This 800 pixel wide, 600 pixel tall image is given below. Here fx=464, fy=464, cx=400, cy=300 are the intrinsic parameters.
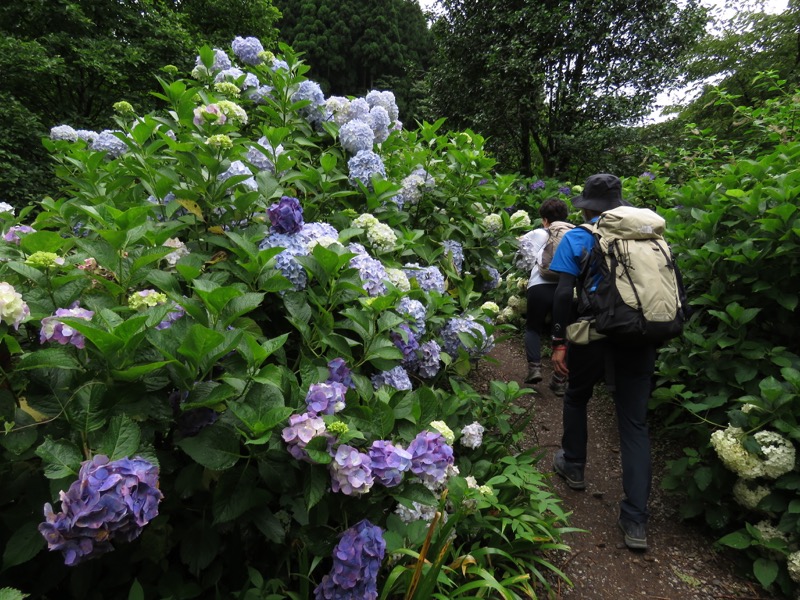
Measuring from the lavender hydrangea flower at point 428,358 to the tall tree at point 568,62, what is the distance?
7.92 meters

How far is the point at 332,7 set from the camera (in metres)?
21.1

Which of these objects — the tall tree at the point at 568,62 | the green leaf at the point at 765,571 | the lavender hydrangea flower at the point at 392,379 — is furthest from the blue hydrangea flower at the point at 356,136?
the tall tree at the point at 568,62

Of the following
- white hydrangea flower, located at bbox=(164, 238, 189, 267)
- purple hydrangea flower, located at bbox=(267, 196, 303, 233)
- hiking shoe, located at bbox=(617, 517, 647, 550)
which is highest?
purple hydrangea flower, located at bbox=(267, 196, 303, 233)

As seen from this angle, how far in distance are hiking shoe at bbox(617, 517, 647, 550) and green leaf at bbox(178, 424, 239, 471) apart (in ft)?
7.46

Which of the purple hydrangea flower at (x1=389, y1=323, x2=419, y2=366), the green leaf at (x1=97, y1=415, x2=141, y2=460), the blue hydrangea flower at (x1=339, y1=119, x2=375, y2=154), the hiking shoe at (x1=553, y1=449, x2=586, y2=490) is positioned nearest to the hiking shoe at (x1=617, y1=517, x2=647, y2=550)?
the hiking shoe at (x1=553, y1=449, x2=586, y2=490)

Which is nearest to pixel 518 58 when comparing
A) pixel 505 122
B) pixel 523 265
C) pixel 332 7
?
pixel 505 122

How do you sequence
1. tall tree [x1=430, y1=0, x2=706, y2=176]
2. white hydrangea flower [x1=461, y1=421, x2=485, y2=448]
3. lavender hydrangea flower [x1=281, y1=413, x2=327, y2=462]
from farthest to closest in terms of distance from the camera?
tall tree [x1=430, y1=0, x2=706, y2=176]
white hydrangea flower [x1=461, y1=421, x2=485, y2=448]
lavender hydrangea flower [x1=281, y1=413, x2=327, y2=462]

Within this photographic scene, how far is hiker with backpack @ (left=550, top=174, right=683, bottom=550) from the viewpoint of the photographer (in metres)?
2.28

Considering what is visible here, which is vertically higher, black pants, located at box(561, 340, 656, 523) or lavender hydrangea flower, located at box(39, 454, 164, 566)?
lavender hydrangea flower, located at box(39, 454, 164, 566)

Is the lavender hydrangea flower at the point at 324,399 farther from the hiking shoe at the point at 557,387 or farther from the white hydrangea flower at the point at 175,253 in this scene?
the hiking shoe at the point at 557,387

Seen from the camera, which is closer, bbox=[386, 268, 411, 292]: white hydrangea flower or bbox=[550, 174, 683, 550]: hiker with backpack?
bbox=[386, 268, 411, 292]: white hydrangea flower

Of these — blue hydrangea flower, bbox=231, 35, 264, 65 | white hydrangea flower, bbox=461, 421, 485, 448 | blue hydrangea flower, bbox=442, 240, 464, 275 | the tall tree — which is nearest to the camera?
white hydrangea flower, bbox=461, 421, 485, 448

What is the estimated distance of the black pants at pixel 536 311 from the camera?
4242 mm

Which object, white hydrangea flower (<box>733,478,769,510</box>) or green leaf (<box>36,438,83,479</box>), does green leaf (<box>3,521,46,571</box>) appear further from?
white hydrangea flower (<box>733,478,769,510</box>)
